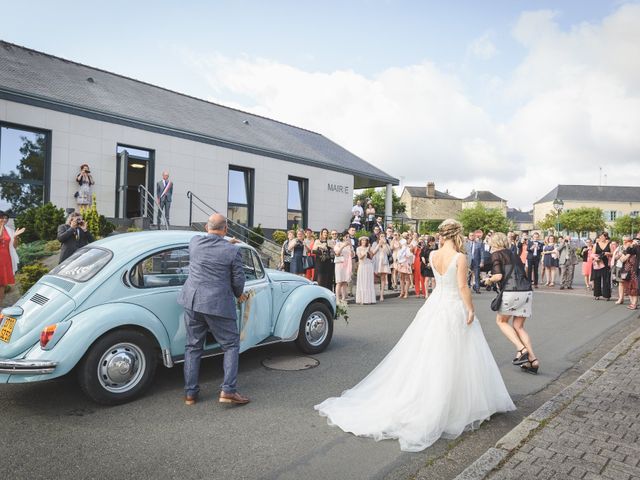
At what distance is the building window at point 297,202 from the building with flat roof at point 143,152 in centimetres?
5

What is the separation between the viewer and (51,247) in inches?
463

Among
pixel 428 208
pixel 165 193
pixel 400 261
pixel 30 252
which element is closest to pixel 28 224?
pixel 30 252

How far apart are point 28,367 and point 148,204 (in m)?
12.6

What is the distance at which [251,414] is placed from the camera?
4438 mm

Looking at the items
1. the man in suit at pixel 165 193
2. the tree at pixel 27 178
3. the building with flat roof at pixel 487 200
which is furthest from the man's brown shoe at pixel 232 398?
the building with flat roof at pixel 487 200

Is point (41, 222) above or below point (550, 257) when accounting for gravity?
above

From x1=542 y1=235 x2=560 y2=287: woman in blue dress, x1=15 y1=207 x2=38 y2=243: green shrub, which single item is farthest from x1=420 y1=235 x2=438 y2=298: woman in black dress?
x1=15 y1=207 x2=38 y2=243: green shrub

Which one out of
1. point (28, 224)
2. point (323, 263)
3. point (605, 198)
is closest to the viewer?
point (28, 224)

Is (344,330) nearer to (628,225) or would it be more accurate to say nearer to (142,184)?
(142,184)

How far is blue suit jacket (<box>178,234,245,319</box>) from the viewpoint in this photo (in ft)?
14.9

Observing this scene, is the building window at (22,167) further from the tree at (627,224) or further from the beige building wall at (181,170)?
the tree at (627,224)

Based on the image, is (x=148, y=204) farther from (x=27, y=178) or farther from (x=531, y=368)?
(x=531, y=368)

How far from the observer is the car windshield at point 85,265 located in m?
4.80

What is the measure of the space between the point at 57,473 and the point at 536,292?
1590 centimetres
